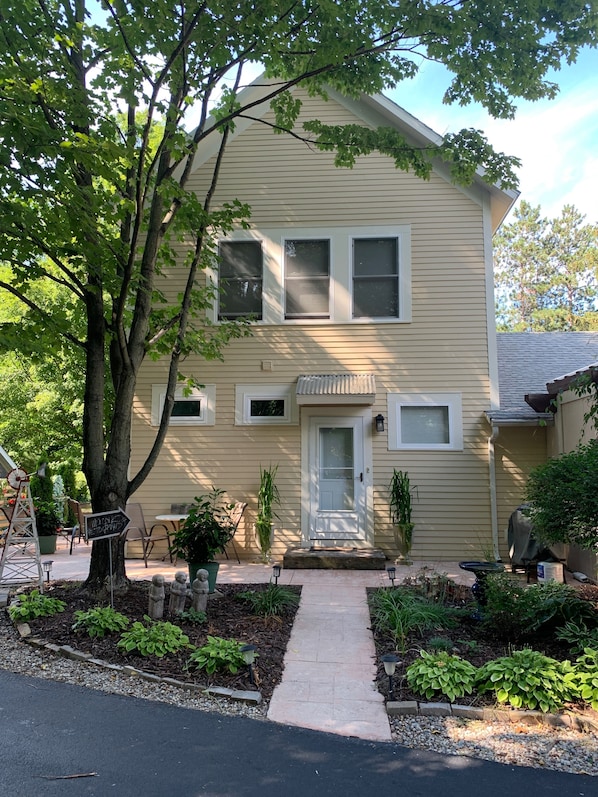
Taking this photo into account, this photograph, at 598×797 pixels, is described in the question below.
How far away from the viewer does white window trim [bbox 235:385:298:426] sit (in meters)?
9.20

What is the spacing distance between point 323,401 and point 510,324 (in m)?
24.3

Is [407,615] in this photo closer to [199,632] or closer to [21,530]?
[199,632]

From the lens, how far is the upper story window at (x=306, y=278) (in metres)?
9.51

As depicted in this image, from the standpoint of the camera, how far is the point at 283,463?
30.0 ft

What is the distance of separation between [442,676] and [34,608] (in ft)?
12.8

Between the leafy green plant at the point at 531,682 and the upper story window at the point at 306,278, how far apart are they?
6595mm

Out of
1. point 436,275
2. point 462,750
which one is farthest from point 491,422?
point 462,750

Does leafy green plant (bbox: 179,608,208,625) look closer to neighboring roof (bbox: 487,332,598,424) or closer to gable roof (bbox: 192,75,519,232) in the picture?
neighboring roof (bbox: 487,332,598,424)

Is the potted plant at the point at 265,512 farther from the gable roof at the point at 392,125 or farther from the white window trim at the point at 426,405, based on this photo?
the gable roof at the point at 392,125

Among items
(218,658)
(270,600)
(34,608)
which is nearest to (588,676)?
(218,658)

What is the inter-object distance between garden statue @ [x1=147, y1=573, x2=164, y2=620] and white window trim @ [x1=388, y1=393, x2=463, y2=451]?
482cm

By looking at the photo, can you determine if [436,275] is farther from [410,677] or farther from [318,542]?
[410,677]

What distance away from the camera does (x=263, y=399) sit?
9.32 meters

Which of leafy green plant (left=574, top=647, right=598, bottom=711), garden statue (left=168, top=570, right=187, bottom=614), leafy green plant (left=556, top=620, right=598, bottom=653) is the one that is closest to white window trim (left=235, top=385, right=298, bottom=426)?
garden statue (left=168, top=570, right=187, bottom=614)
